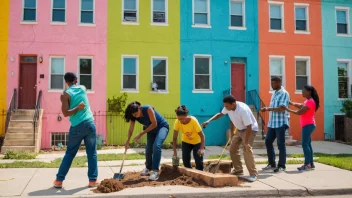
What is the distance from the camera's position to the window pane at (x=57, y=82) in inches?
631

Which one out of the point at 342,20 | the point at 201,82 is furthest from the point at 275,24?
the point at 201,82

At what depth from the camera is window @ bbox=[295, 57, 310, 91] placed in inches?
720

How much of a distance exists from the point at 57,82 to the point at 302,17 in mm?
13099

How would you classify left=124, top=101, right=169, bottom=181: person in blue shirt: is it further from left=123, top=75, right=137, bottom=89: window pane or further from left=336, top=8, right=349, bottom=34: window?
left=336, top=8, right=349, bottom=34: window

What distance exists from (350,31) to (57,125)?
16067mm

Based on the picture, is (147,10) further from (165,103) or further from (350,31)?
(350,31)

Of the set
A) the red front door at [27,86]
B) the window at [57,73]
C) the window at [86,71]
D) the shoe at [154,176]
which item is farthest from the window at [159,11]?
the shoe at [154,176]

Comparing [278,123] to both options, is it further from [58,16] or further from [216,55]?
[58,16]

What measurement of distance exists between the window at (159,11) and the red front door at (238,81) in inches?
166

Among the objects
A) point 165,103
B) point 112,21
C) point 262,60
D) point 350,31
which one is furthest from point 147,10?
point 350,31

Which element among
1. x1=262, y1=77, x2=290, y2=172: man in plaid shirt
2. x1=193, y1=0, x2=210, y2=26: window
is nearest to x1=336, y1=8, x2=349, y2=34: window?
x1=193, y1=0, x2=210, y2=26: window

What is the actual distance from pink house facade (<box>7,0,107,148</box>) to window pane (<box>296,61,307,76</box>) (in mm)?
10031

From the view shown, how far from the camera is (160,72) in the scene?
16875 mm

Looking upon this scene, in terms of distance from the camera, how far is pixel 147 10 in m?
16.9
